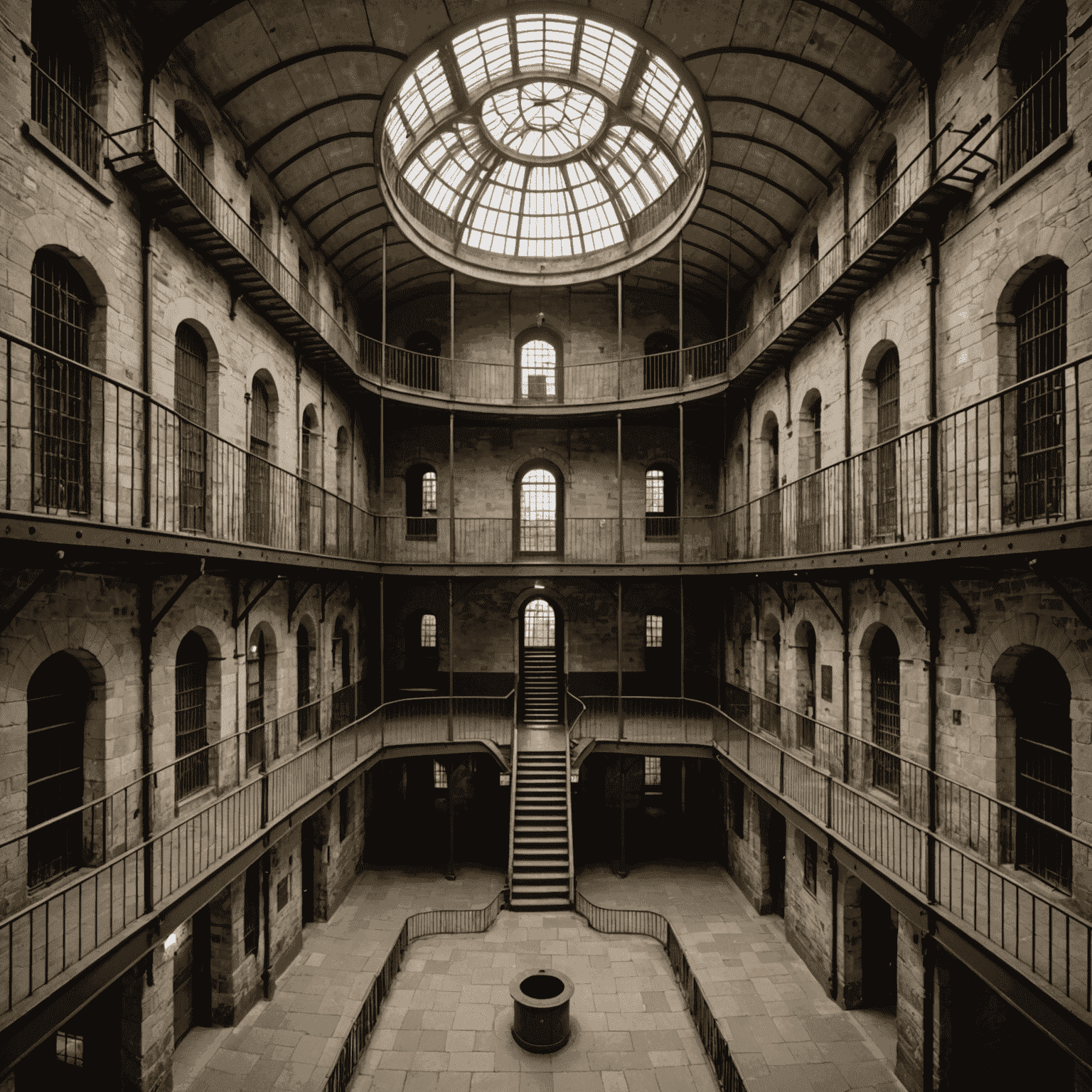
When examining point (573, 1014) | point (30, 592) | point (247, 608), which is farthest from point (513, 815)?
point (30, 592)

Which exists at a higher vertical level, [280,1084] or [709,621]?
[709,621]

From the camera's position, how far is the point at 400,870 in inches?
617

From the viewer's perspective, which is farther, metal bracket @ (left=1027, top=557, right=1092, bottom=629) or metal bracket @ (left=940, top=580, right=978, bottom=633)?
metal bracket @ (left=940, top=580, right=978, bottom=633)

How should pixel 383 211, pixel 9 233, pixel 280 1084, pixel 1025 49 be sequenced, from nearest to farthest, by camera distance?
pixel 9 233 < pixel 1025 49 < pixel 280 1084 < pixel 383 211

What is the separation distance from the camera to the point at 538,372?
18516 mm

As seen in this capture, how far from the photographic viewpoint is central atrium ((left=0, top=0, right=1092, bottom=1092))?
7.00 m

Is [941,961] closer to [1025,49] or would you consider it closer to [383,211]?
[1025,49]

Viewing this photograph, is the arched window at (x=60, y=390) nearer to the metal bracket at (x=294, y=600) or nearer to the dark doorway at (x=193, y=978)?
the metal bracket at (x=294, y=600)

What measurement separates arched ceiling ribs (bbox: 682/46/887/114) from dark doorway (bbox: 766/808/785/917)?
37.6ft

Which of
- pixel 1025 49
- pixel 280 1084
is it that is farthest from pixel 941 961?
pixel 1025 49

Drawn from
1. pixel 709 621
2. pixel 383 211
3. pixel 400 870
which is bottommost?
pixel 400 870

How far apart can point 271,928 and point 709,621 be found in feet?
37.2

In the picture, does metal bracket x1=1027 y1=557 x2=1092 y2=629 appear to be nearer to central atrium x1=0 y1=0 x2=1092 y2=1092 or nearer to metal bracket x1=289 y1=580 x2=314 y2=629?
central atrium x1=0 y1=0 x2=1092 y2=1092

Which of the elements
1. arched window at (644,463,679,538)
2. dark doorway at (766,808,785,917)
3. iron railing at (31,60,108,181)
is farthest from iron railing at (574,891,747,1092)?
iron railing at (31,60,108,181)
